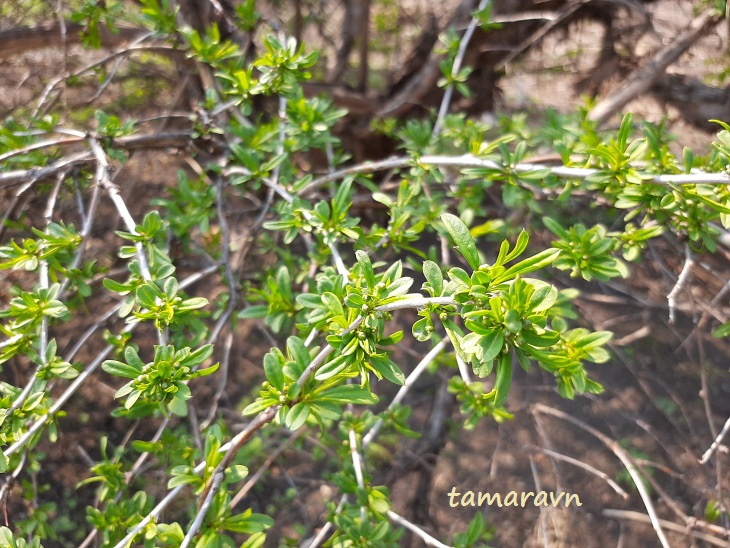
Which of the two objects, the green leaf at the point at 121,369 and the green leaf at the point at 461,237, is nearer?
the green leaf at the point at 461,237

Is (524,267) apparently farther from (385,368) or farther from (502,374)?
(385,368)

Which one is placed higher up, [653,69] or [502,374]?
[653,69]

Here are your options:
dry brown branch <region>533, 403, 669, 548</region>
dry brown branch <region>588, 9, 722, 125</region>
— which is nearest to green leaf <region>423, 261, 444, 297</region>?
dry brown branch <region>533, 403, 669, 548</region>

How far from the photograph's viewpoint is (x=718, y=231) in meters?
1.34

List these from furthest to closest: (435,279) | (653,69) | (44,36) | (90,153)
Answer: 1. (653,69)
2. (44,36)
3. (90,153)
4. (435,279)

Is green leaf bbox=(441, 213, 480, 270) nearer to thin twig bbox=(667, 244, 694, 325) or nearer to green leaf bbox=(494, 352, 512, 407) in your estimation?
green leaf bbox=(494, 352, 512, 407)

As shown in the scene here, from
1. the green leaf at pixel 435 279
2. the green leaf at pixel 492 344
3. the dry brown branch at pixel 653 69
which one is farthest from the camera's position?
the dry brown branch at pixel 653 69

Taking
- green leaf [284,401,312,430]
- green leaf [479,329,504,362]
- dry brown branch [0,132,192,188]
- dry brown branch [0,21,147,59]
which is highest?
dry brown branch [0,21,147,59]

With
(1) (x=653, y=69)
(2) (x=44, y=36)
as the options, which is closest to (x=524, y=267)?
(1) (x=653, y=69)

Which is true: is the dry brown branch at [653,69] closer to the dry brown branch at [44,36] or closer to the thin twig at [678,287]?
the thin twig at [678,287]

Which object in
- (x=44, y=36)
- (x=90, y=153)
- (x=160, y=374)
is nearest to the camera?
(x=160, y=374)

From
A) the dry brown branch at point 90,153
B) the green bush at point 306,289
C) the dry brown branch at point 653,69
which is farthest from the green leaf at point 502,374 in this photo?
the dry brown branch at point 653,69

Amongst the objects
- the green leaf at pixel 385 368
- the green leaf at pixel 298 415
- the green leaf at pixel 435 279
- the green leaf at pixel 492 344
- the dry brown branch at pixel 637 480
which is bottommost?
the dry brown branch at pixel 637 480

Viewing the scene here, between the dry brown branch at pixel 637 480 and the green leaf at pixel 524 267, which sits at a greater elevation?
the green leaf at pixel 524 267
